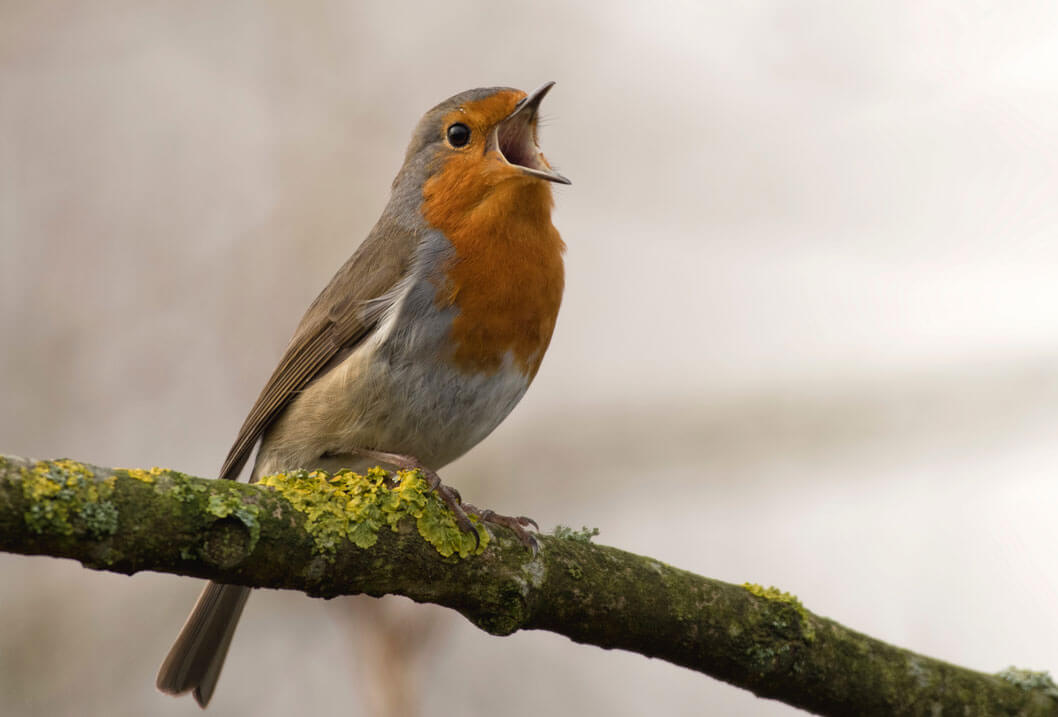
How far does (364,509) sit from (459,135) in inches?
72.5

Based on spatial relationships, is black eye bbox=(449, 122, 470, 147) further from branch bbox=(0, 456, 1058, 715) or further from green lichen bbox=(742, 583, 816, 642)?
green lichen bbox=(742, 583, 816, 642)

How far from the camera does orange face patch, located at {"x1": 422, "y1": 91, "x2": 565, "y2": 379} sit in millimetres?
3242

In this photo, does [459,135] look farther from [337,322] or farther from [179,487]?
[179,487]

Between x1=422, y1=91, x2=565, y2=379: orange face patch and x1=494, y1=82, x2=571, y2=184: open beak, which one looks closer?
x1=422, y1=91, x2=565, y2=379: orange face patch

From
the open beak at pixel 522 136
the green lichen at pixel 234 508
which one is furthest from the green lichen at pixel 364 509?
the open beak at pixel 522 136

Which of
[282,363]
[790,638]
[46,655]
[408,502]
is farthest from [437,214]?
[46,655]

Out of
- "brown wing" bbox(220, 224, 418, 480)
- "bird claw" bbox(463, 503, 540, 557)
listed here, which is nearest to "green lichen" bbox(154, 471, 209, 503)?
"bird claw" bbox(463, 503, 540, 557)

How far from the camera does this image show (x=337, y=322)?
140 inches

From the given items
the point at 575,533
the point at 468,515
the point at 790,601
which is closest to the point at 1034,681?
the point at 790,601

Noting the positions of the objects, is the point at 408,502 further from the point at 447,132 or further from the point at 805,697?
the point at 447,132

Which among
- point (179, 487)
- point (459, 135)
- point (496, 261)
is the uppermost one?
point (459, 135)

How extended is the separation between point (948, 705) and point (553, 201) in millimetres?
1940

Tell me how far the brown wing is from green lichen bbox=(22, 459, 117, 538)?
154cm

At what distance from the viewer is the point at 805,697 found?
277 centimetres
